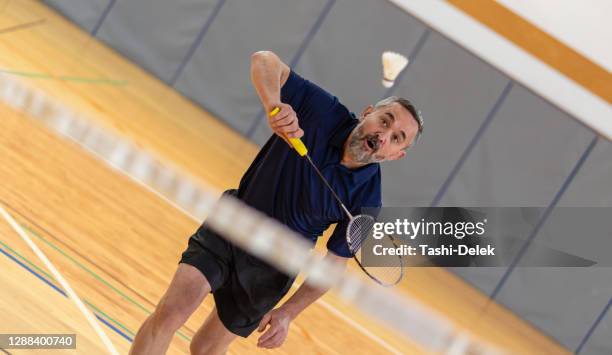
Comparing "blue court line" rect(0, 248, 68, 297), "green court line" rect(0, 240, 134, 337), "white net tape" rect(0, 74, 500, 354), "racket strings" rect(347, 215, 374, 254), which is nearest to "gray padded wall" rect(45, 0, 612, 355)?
"white net tape" rect(0, 74, 500, 354)

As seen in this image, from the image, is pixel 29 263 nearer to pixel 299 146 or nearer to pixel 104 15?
pixel 299 146

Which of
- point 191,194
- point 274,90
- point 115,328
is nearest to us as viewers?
point 274,90

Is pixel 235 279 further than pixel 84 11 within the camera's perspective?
No

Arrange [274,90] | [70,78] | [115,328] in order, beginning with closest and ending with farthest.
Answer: [274,90] → [115,328] → [70,78]

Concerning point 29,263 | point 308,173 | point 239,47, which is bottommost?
point 29,263

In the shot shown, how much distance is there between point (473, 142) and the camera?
28.5 feet

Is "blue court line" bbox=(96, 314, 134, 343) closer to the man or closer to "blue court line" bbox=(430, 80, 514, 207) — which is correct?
the man

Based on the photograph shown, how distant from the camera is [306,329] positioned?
5.56 m

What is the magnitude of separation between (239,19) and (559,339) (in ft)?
14.6

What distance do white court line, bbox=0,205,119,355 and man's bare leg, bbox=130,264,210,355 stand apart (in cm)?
91

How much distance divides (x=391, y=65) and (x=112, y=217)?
3777mm

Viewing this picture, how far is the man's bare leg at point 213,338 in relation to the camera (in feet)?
11.7

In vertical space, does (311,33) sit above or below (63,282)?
above

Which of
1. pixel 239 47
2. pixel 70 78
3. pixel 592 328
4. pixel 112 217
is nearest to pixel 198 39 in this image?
pixel 239 47
